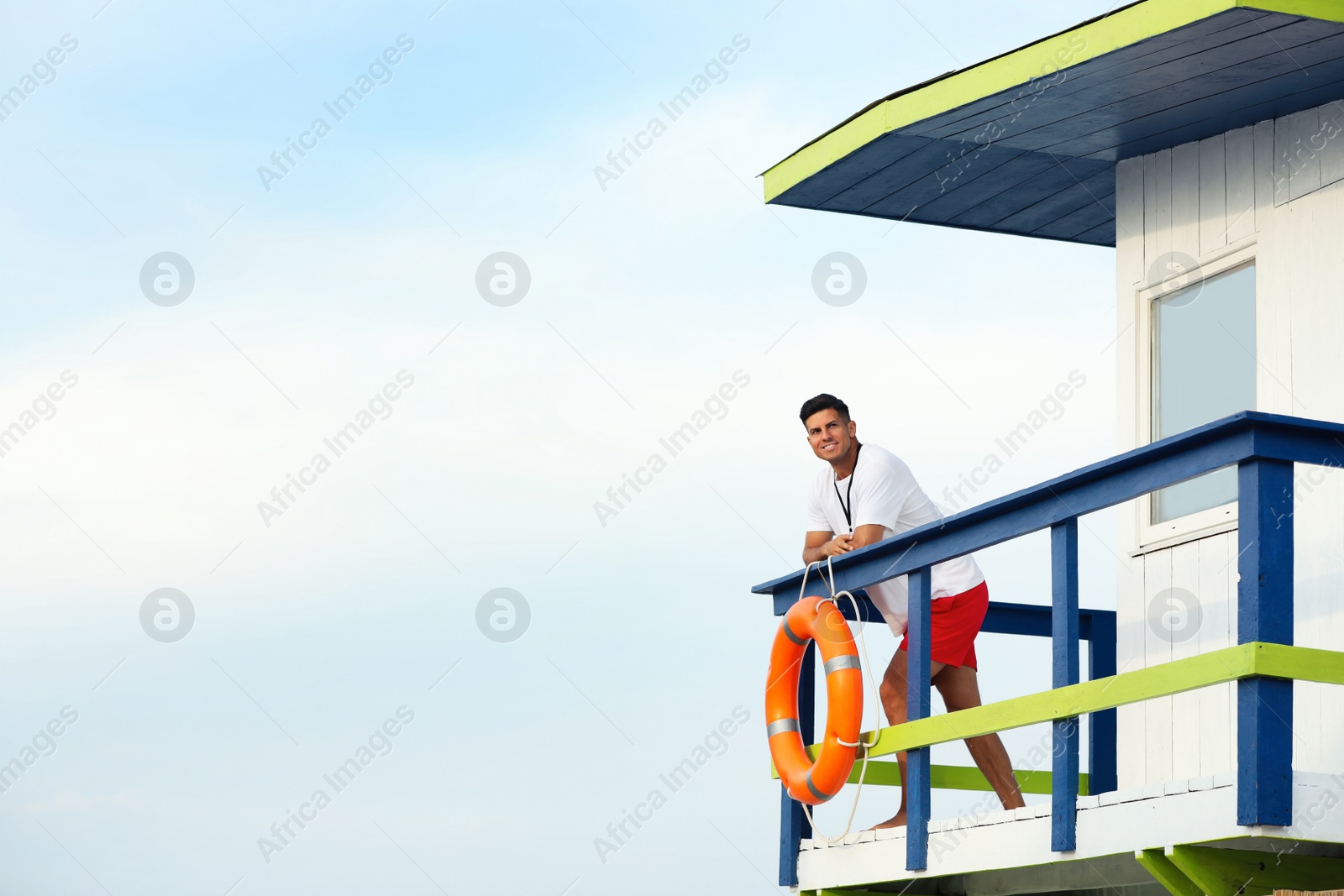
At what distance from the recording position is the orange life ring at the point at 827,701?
6023 mm

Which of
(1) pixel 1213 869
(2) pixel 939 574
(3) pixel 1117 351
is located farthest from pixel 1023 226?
(1) pixel 1213 869

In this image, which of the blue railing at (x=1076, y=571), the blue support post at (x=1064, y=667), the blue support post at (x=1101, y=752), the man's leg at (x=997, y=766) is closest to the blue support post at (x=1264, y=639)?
the blue railing at (x=1076, y=571)

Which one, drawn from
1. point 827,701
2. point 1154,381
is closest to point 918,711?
point 827,701

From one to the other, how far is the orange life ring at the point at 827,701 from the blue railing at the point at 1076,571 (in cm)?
11

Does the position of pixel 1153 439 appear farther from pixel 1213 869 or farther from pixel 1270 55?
pixel 1213 869

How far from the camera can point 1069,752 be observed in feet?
16.6

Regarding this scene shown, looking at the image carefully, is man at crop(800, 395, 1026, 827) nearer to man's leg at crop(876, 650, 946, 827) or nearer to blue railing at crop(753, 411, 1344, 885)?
man's leg at crop(876, 650, 946, 827)

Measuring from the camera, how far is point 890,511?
20.9ft

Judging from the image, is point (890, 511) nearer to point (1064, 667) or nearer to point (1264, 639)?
point (1064, 667)

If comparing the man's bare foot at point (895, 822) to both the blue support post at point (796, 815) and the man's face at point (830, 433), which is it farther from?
the man's face at point (830, 433)

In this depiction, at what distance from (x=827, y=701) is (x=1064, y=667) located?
1.15m

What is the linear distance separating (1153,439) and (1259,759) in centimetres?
296

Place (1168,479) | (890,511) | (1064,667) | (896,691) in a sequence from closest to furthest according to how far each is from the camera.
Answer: (1168,479) < (1064,667) < (890,511) < (896,691)

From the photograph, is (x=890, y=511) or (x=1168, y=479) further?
(x=890, y=511)
